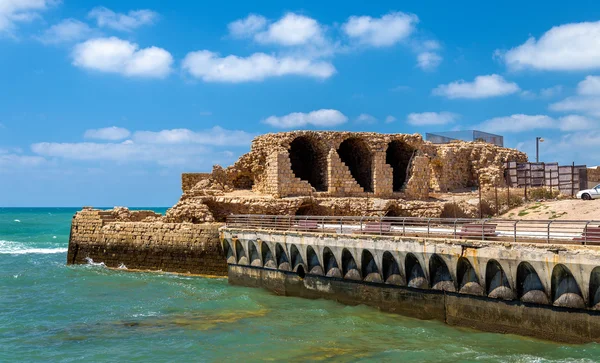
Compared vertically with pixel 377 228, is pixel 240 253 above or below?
below

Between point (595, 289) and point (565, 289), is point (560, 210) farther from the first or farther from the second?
point (595, 289)

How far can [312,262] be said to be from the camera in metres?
25.6

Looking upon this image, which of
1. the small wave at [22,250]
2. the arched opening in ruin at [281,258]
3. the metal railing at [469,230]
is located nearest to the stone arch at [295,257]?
the arched opening in ruin at [281,258]

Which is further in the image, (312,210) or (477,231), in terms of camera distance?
(312,210)

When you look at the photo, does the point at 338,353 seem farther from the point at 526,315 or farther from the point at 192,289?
the point at 192,289

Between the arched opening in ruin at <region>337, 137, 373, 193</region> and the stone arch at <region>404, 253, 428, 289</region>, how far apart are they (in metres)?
17.0

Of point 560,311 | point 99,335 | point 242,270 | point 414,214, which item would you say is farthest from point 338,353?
point 414,214

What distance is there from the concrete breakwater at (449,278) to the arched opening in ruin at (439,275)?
0.11 feet

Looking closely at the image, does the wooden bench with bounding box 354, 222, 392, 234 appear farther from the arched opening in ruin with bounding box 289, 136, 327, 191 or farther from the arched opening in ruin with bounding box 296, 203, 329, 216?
the arched opening in ruin with bounding box 289, 136, 327, 191

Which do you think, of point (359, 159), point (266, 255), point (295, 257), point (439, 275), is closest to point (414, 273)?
point (439, 275)

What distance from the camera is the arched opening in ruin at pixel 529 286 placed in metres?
17.3

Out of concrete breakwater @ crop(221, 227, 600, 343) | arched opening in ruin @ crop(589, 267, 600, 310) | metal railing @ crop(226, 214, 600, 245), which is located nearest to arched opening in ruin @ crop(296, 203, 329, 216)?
metal railing @ crop(226, 214, 600, 245)

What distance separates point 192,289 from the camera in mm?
28484

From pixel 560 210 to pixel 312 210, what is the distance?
13970 mm
